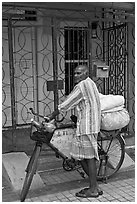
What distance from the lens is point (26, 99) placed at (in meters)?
7.67

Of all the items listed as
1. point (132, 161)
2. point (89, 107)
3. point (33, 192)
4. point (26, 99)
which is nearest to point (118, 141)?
point (132, 161)

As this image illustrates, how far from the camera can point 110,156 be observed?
16.2ft

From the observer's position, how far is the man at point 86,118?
3.98 meters

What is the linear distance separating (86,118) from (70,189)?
1.11 m

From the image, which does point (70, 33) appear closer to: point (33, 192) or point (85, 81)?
point (85, 81)

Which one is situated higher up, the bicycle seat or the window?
the window

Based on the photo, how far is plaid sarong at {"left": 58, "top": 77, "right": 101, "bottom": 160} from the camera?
398cm

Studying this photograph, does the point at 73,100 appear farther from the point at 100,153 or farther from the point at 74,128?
the point at 100,153

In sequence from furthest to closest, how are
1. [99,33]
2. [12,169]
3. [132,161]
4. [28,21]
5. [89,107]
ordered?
[99,33]
[28,21]
[132,161]
[12,169]
[89,107]

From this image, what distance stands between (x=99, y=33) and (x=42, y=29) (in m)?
1.50

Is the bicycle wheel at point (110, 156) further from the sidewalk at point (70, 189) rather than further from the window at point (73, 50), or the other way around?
the window at point (73, 50)

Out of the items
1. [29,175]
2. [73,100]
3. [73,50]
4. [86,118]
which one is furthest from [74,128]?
[73,50]

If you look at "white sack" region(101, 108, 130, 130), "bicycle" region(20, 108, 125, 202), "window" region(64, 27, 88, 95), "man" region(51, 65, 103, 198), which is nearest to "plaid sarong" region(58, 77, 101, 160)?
"man" region(51, 65, 103, 198)

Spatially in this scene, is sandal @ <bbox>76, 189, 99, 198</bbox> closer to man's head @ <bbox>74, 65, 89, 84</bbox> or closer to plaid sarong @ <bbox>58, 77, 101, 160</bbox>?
plaid sarong @ <bbox>58, 77, 101, 160</bbox>
